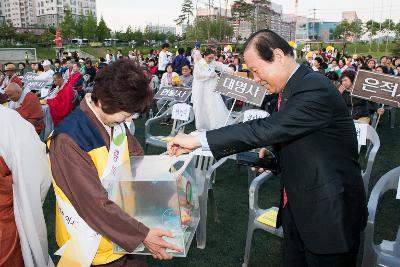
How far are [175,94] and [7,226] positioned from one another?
534cm

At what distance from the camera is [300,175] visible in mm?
1556

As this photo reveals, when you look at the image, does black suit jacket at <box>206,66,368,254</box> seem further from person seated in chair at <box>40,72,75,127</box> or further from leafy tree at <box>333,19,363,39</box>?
leafy tree at <box>333,19,363,39</box>

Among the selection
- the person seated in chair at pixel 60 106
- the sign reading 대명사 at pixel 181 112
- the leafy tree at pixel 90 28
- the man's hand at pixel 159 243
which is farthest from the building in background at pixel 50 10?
the man's hand at pixel 159 243

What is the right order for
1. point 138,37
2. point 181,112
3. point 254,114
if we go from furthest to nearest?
point 138,37 < point 181,112 < point 254,114

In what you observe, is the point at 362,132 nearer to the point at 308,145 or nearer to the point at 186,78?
the point at 308,145

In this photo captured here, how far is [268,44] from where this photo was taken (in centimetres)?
157

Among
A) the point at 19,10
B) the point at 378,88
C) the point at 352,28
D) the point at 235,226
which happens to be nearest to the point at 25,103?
the point at 235,226

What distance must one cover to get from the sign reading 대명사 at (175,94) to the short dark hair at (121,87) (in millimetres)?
5081

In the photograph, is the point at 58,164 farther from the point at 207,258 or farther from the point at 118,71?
the point at 207,258

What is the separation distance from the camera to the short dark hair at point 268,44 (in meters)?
1.58

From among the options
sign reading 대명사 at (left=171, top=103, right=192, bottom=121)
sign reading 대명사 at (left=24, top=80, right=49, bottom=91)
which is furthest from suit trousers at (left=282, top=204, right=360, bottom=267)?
sign reading 대명사 at (left=24, top=80, right=49, bottom=91)

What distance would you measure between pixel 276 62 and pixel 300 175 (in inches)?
20.1

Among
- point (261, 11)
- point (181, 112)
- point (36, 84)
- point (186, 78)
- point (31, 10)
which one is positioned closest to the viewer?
point (181, 112)

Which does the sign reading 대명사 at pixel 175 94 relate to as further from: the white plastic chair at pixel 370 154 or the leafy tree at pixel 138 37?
the leafy tree at pixel 138 37
